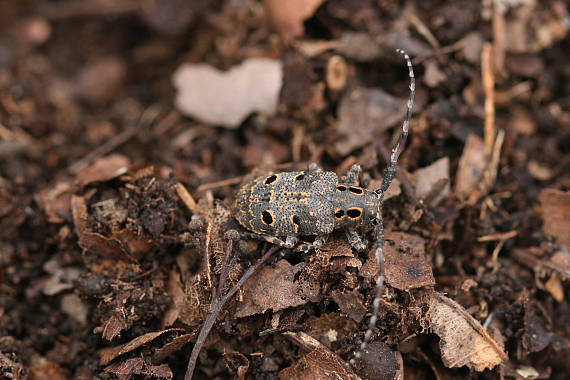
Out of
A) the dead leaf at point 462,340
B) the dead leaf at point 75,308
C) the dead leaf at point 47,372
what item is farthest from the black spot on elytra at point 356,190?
the dead leaf at point 47,372

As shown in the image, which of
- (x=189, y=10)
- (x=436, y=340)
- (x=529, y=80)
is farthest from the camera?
(x=189, y=10)

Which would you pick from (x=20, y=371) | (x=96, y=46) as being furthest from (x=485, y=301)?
(x=96, y=46)

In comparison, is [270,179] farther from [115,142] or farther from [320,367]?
[115,142]

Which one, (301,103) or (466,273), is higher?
(301,103)

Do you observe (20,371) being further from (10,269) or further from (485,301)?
(485,301)

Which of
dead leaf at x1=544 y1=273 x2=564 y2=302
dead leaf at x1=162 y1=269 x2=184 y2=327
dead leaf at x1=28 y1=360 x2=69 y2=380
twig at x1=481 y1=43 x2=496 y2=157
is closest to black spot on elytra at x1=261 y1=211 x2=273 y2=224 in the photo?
dead leaf at x1=162 y1=269 x2=184 y2=327

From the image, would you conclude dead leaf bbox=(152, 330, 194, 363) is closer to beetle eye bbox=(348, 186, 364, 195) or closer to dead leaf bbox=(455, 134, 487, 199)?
beetle eye bbox=(348, 186, 364, 195)

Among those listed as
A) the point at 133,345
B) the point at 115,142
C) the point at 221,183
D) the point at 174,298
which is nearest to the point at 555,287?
the point at 221,183
